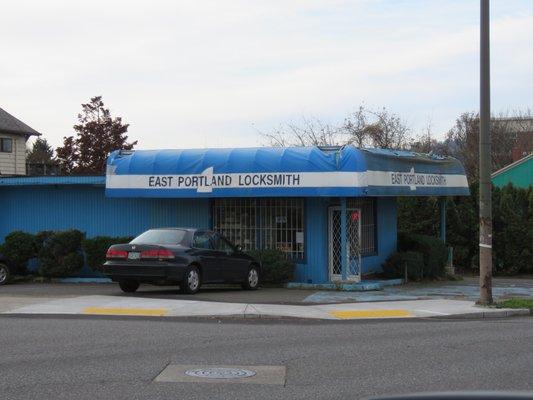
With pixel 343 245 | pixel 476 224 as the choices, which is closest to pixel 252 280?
pixel 343 245

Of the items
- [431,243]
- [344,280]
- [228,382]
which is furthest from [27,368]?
[431,243]

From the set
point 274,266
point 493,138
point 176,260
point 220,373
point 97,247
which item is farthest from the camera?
point 493,138

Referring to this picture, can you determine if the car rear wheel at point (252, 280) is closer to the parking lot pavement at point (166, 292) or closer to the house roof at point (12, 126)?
the parking lot pavement at point (166, 292)

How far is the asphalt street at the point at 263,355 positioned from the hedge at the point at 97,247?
7321 mm

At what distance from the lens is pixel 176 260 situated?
16.9 metres

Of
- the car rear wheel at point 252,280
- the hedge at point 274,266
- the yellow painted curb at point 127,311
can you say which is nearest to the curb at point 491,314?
the yellow painted curb at point 127,311

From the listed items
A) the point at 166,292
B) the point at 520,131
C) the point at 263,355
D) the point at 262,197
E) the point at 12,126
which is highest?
the point at 520,131

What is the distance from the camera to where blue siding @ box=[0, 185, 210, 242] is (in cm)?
2252

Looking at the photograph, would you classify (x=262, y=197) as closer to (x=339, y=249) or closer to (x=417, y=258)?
(x=339, y=249)

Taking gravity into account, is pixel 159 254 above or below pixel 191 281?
above

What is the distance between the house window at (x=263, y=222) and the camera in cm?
2098

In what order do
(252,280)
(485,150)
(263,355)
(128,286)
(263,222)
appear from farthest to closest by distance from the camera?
1. (263,222)
2. (252,280)
3. (128,286)
4. (485,150)
5. (263,355)

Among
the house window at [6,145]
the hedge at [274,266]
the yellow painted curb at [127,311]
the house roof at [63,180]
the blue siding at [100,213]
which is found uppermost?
the house window at [6,145]

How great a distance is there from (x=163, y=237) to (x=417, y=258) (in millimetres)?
8418
